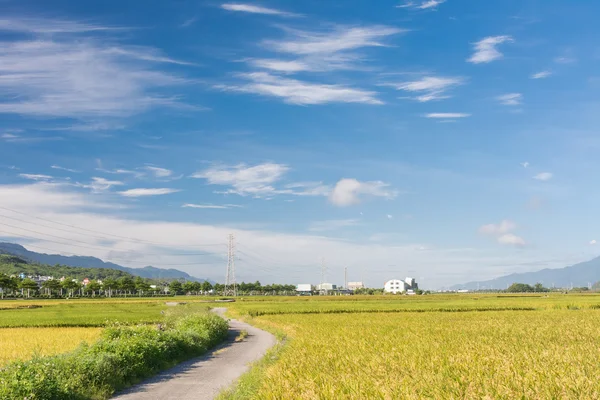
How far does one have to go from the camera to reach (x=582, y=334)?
30281mm

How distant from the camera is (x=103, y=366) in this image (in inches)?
752

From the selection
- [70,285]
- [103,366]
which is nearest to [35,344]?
[103,366]

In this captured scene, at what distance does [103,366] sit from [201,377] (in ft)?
13.8

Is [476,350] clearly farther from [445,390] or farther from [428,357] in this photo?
[445,390]

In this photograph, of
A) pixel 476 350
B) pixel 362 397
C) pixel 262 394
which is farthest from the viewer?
pixel 476 350

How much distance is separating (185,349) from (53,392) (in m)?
13.1

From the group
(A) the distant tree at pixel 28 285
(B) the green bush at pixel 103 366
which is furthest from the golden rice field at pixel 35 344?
(A) the distant tree at pixel 28 285

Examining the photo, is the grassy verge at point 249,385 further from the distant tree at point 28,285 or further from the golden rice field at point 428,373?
the distant tree at point 28,285

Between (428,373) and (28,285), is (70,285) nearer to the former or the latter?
(28,285)

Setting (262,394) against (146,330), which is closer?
(262,394)

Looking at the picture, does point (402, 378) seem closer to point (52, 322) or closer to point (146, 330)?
point (146, 330)

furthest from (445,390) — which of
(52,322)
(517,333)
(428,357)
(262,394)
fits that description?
(52,322)

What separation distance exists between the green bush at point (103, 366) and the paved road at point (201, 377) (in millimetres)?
706

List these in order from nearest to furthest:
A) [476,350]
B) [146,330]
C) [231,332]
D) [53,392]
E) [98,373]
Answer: [53,392], [98,373], [476,350], [146,330], [231,332]
